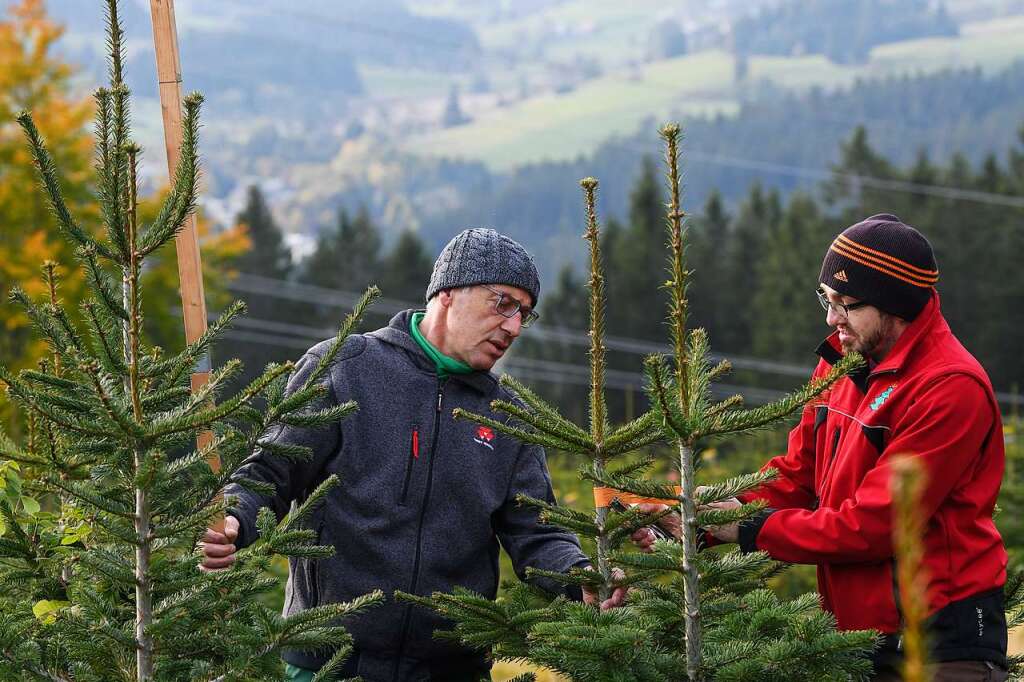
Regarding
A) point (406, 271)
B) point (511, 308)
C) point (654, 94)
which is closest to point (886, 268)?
point (511, 308)

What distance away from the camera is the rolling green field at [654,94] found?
16475 centimetres

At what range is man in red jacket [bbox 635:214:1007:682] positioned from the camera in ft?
10.8

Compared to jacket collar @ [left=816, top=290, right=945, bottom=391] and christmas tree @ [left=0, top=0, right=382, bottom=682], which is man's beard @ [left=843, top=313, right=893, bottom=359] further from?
christmas tree @ [left=0, top=0, right=382, bottom=682]

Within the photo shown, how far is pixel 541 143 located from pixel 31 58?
5417 inches

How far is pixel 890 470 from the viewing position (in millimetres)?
3258

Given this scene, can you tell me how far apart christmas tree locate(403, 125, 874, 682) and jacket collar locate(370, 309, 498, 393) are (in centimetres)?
60

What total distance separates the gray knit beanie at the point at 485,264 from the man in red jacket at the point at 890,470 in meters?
0.92

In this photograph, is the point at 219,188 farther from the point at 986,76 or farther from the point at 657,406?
the point at 657,406

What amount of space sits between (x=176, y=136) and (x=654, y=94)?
177 meters

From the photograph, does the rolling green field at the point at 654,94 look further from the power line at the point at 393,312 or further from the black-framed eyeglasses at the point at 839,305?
the black-framed eyeglasses at the point at 839,305

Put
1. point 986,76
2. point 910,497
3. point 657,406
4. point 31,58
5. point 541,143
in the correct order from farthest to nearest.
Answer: point 541,143 → point 986,76 → point 31,58 → point 657,406 → point 910,497

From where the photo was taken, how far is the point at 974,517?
337 centimetres

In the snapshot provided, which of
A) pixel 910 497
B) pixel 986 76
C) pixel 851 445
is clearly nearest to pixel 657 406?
pixel 851 445

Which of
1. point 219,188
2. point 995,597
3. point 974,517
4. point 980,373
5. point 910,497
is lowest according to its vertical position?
point 219,188
